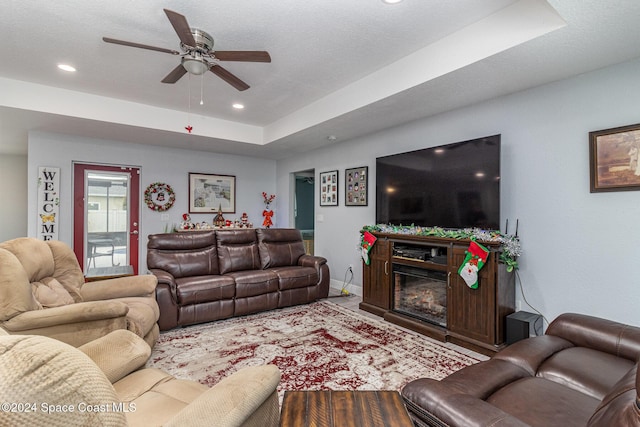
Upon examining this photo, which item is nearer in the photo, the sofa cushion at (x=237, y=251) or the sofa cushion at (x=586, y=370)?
the sofa cushion at (x=586, y=370)

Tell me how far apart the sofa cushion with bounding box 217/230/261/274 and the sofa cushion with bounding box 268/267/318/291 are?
325mm

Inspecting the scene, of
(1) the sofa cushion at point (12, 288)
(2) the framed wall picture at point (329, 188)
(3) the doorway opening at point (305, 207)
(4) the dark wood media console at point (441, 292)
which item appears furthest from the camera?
(3) the doorway opening at point (305, 207)

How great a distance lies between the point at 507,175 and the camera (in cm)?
308

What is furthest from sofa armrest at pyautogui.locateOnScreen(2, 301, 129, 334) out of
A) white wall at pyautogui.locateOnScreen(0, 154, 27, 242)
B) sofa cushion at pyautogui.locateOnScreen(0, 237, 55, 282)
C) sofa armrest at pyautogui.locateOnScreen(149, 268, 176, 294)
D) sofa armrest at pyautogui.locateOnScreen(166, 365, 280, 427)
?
white wall at pyautogui.locateOnScreen(0, 154, 27, 242)

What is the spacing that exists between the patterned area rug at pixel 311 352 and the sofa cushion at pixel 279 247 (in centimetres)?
89

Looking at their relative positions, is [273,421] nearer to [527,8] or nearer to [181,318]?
[181,318]

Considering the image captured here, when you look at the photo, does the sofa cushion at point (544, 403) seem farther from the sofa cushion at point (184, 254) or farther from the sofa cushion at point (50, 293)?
the sofa cushion at point (184, 254)

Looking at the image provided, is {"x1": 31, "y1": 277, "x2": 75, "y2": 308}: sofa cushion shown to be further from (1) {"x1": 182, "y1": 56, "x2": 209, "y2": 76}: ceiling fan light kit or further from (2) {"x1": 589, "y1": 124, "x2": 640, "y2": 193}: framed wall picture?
(2) {"x1": 589, "y1": 124, "x2": 640, "y2": 193}: framed wall picture

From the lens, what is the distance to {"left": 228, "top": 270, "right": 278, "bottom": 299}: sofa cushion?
3.66 metres

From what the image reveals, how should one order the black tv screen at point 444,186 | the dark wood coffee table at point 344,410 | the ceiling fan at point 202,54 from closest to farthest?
the dark wood coffee table at point 344,410
the ceiling fan at point 202,54
the black tv screen at point 444,186

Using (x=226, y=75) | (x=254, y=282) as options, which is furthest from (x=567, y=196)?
(x=254, y=282)

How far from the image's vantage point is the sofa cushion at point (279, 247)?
4.34m

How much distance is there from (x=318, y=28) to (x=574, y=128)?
91.6 inches

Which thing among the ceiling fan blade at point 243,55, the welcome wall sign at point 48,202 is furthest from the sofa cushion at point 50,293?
the welcome wall sign at point 48,202
